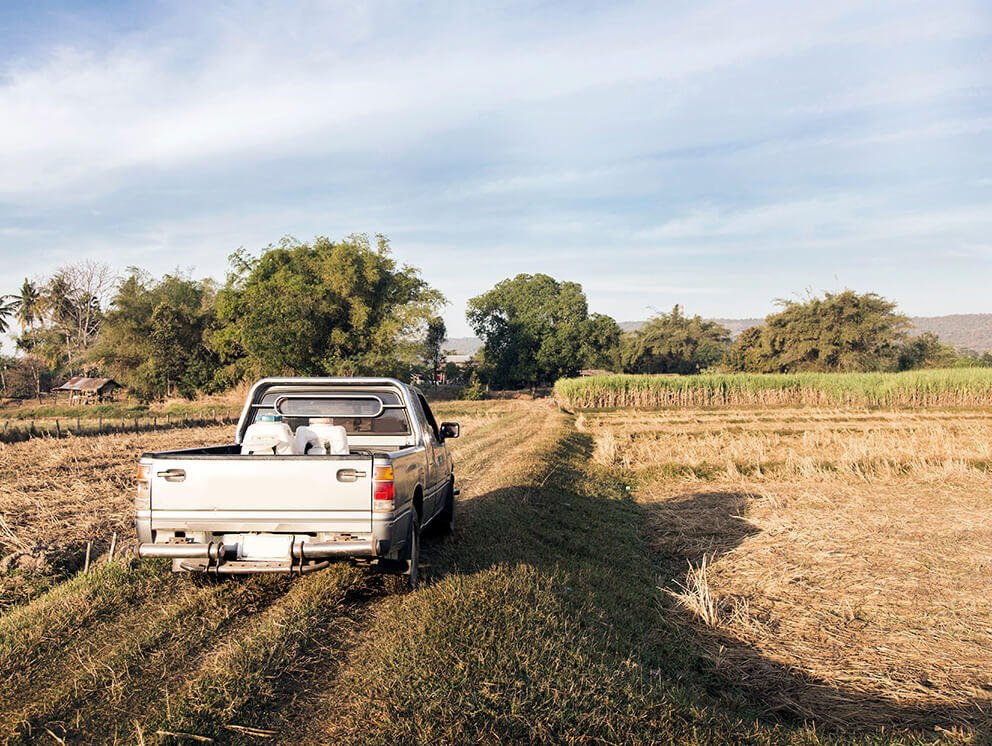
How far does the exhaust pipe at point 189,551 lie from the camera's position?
5031 mm

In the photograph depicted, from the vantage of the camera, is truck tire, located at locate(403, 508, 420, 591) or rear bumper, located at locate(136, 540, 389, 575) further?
truck tire, located at locate(403, 508, 420, 591)

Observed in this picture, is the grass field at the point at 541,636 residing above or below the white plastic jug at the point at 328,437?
below

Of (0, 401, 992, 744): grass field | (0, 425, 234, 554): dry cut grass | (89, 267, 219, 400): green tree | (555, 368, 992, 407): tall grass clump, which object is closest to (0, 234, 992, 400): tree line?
(89, 267, 219, 400): green tree

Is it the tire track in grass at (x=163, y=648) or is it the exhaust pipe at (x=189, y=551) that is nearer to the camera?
the tire track in grass at (x=163, y=648)

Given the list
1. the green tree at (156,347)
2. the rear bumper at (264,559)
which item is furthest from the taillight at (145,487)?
the green tree at (156,347)

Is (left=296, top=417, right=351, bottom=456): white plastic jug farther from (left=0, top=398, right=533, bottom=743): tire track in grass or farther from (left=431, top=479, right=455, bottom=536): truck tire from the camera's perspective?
(left=431, top=479, right=455, bottom=536): truck tire

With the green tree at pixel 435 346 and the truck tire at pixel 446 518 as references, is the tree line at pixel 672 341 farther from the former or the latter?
the truck tire at pixel 446 518

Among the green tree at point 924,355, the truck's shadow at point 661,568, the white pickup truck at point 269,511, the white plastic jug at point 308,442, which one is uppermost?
the green tree at point 924,355

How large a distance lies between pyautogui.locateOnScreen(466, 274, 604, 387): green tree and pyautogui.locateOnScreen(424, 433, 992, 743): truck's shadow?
6021cm

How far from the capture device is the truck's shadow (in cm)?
474

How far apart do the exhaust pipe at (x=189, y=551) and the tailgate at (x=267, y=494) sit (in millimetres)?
144

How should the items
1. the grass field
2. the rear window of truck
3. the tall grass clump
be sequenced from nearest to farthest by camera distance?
the grass field, the rear window of truck, the tall grass clump

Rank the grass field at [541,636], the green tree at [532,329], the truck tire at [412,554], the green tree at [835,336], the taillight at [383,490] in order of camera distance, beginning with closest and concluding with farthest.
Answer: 1. the grass field at [541,636]
2. the taillight at [383,490]
3. the truck tire at [412,554]
4. the green tree at [835,336]
5. the green tree at [532,329]

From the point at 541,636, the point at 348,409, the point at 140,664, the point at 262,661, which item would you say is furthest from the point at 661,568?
the point at 140,664
